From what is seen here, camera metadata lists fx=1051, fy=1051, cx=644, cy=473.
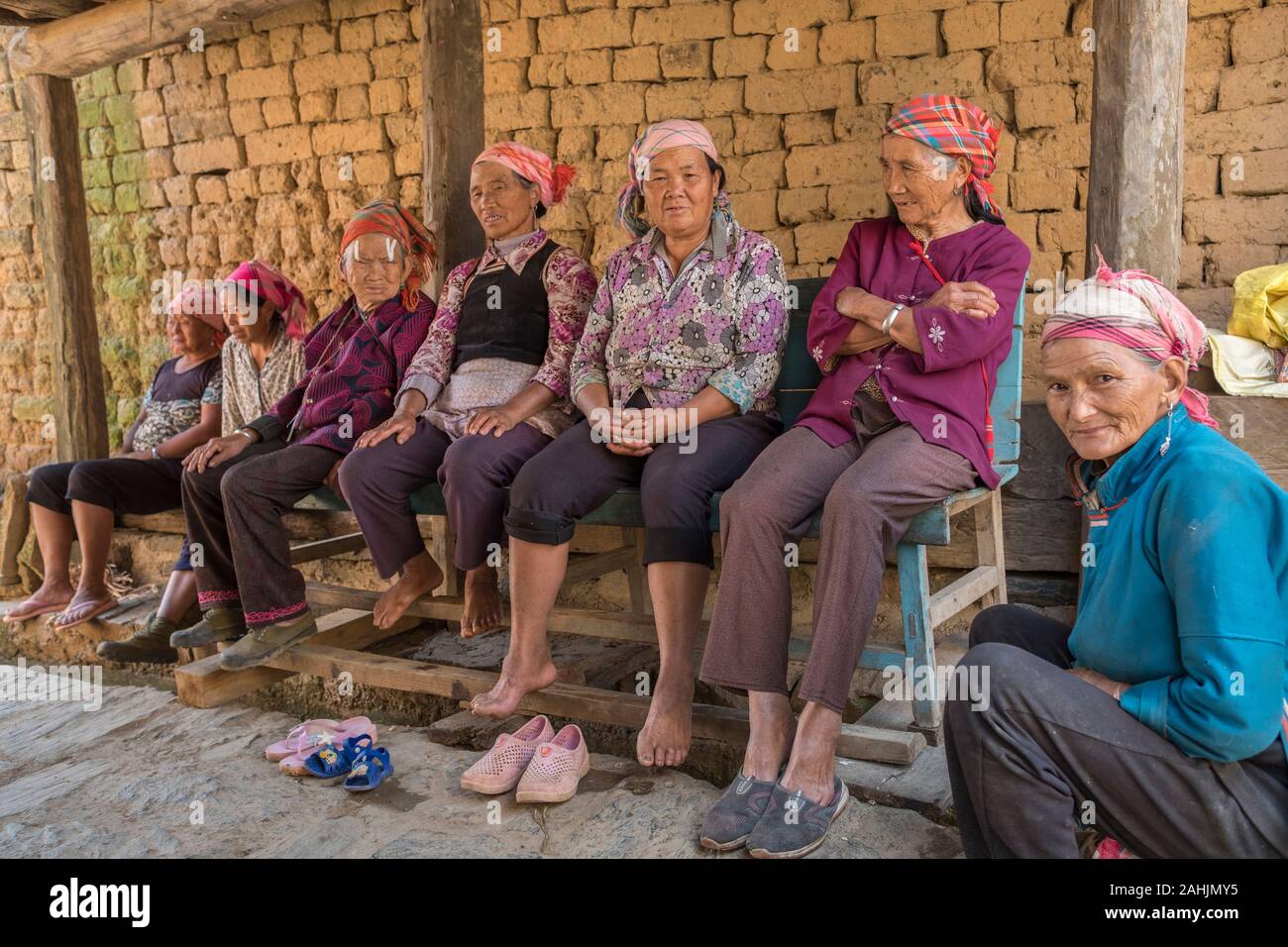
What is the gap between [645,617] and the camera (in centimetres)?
345

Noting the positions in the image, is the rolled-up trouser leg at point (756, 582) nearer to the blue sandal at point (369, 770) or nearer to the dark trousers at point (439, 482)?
the dark trousers at point (439, 482)

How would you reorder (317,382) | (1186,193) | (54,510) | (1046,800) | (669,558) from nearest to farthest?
(1046,800) → (669,558) → (317,382) → (1186,193) → (54,510)

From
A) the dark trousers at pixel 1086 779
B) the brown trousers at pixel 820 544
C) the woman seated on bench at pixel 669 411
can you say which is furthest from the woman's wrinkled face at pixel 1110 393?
the woman seated on bench at pixel 669 411

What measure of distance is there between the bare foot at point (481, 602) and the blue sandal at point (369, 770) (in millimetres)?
592

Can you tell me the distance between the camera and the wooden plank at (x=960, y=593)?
2.95 metres

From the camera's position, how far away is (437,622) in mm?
4840

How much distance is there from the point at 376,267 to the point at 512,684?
1.82 metres

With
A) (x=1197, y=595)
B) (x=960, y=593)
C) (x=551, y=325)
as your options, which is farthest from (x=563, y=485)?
(x=1197, y=595)

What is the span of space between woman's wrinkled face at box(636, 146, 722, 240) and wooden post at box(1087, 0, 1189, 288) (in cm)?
120

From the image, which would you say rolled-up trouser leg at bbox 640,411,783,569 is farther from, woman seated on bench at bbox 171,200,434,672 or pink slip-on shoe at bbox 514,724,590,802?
woman seated on bench at bbox 171,200,434,672

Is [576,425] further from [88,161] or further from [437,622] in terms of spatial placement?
[88,161]

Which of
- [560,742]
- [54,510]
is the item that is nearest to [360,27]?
[54,510]

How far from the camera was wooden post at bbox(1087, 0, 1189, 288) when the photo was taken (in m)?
3.23

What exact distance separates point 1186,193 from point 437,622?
3.87 m
